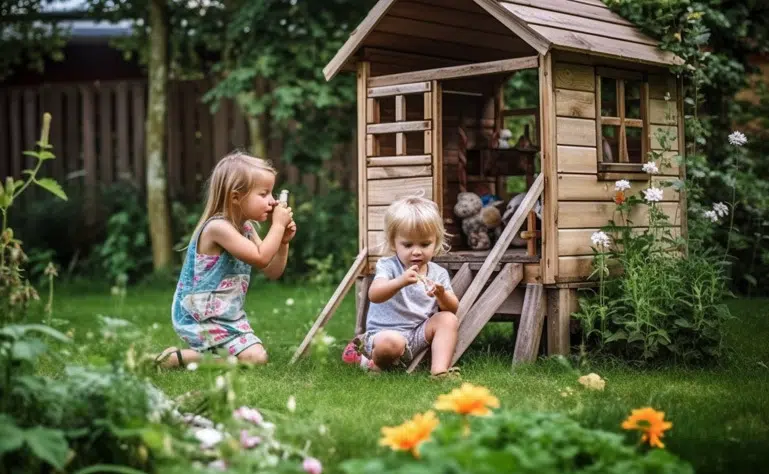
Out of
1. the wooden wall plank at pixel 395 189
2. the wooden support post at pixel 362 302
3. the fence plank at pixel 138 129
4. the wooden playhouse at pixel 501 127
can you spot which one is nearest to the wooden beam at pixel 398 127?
the wooden playhouse at pixel 501 127

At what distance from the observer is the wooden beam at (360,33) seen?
626 cm

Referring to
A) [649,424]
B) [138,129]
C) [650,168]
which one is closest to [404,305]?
[650,168]

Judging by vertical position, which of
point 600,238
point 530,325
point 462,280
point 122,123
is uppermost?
point 122,123

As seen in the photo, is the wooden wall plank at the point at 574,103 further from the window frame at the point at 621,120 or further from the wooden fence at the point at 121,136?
the wooden fence at the point at 121,136

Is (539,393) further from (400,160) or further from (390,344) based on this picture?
(400,160)

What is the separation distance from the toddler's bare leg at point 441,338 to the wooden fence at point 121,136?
6.80 metres

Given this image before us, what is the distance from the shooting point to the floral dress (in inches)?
227

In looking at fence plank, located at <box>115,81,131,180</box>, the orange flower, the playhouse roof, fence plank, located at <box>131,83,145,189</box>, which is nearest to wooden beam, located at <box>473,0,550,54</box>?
the playhouse roof

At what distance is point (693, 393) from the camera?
15.5ft

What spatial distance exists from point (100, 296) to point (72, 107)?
407 centimetres

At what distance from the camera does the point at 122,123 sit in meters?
13.4

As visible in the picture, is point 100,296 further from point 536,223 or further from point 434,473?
point 434,473

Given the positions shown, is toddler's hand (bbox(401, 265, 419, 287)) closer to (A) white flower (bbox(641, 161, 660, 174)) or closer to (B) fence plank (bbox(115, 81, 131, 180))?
(A) white flower (bbox(641, 161, 660, 174))

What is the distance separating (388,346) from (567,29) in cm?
214
